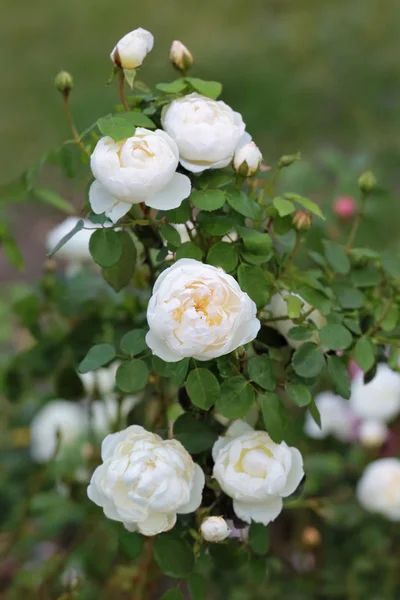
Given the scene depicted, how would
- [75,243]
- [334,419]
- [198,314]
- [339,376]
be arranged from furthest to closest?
[334,419] < [75,243] < [339,376] < [198,314]

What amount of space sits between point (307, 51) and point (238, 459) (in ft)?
9.16

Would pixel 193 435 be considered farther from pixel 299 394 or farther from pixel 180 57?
pixel 180 57

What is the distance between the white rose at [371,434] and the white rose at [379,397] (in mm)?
32

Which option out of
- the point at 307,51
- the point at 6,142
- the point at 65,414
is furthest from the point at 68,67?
the point at 65,414

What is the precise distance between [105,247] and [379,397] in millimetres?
639

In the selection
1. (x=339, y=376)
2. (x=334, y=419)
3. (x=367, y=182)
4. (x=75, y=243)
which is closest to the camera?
(x=339, y=376)

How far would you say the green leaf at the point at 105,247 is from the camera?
0.57 meters

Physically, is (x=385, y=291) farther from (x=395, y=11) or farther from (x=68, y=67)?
(x=395, y=11)

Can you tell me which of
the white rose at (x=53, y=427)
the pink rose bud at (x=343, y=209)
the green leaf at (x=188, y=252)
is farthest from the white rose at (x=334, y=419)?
the green leaf at (x=188, y=252)

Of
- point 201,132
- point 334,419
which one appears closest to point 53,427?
point 334,419

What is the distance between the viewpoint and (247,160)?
0.57m

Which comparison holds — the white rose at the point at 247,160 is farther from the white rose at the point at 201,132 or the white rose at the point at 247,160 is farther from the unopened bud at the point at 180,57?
the unopened bud at the point at 180,57

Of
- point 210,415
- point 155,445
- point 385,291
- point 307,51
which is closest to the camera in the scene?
point 155,445

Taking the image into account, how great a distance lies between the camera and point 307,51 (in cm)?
306
